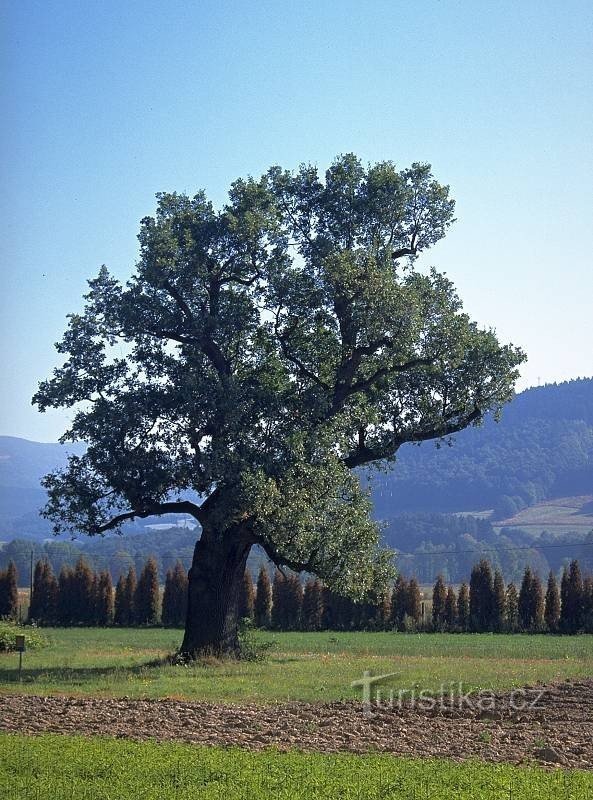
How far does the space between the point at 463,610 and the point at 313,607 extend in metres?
7.21

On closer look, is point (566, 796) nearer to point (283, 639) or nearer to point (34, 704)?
point (34, 704)

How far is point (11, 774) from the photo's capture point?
37.2 ft

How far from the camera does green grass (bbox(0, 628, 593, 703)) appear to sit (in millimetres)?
20484

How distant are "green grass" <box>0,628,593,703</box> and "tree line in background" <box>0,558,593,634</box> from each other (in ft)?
23.2

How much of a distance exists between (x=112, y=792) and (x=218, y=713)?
6005 millimetres

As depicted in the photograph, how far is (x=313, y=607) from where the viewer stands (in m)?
50.0

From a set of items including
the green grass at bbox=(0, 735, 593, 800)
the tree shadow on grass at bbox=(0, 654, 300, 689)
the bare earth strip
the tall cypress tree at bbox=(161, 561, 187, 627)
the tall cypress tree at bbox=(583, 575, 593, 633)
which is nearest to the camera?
the green grass at bbox=(0, 735, 593, 800)

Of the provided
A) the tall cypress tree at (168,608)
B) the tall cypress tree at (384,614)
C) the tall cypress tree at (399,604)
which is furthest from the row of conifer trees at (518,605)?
the tall cypress tree at (168,608)

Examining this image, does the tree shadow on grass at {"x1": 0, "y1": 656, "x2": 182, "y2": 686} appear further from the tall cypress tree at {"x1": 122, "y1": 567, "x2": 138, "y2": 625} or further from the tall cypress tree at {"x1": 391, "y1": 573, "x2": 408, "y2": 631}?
the tall cypress tree at {"x1": 122, "y1": 567, "x2": 138, "y2": 625}

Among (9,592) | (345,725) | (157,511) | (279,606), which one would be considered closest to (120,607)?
(9,592)

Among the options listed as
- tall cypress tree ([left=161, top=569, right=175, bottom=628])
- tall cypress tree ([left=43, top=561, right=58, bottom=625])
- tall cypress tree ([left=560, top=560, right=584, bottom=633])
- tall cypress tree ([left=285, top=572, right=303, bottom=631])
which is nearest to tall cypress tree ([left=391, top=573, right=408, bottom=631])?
tall cypress tree ([left=285, top=572, right=303, bottom=631])

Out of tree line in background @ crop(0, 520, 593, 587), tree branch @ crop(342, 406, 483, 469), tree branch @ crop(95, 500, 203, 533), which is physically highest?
tree line in background @ crop(0, 520, 593, 587)

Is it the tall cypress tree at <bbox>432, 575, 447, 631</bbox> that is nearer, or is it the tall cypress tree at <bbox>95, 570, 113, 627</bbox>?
the tall cypress tree at <bbox>432, 575, 447, 631</bbox>

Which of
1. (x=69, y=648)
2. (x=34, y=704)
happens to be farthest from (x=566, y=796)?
(x=69, y=648)
